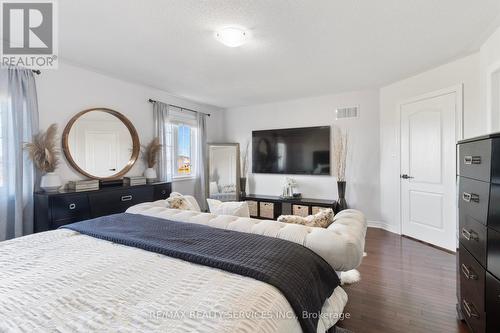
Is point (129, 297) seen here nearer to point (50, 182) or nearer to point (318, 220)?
point (318, 220)

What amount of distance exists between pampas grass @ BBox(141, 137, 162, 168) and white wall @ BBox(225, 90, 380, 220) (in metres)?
2.13

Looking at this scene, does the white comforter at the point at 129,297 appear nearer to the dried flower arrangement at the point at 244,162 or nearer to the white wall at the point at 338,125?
the white wall at the point at 338,125

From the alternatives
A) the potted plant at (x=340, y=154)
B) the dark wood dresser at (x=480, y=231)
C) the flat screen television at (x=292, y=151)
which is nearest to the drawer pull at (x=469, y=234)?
the dark wood dresser at (x=480, y=231)

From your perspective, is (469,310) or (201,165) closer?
(469,310)

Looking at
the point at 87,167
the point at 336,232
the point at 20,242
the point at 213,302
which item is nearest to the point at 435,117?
the point at 336,232

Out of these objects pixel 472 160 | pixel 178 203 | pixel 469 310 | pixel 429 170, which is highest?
pixel 472 160

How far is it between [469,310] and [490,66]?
2357 millimetres

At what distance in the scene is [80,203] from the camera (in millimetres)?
2635

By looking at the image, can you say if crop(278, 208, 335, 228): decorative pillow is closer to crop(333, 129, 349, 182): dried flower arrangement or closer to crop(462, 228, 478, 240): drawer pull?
crop(462, 228, 478, 240): drawer pull

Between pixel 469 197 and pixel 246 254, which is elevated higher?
pixel 469 197

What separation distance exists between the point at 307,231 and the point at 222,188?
3.78 metres

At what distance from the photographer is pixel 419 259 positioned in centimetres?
279

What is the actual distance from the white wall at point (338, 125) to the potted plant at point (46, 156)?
3.46m

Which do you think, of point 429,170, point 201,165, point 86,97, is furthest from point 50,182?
point 429,170
